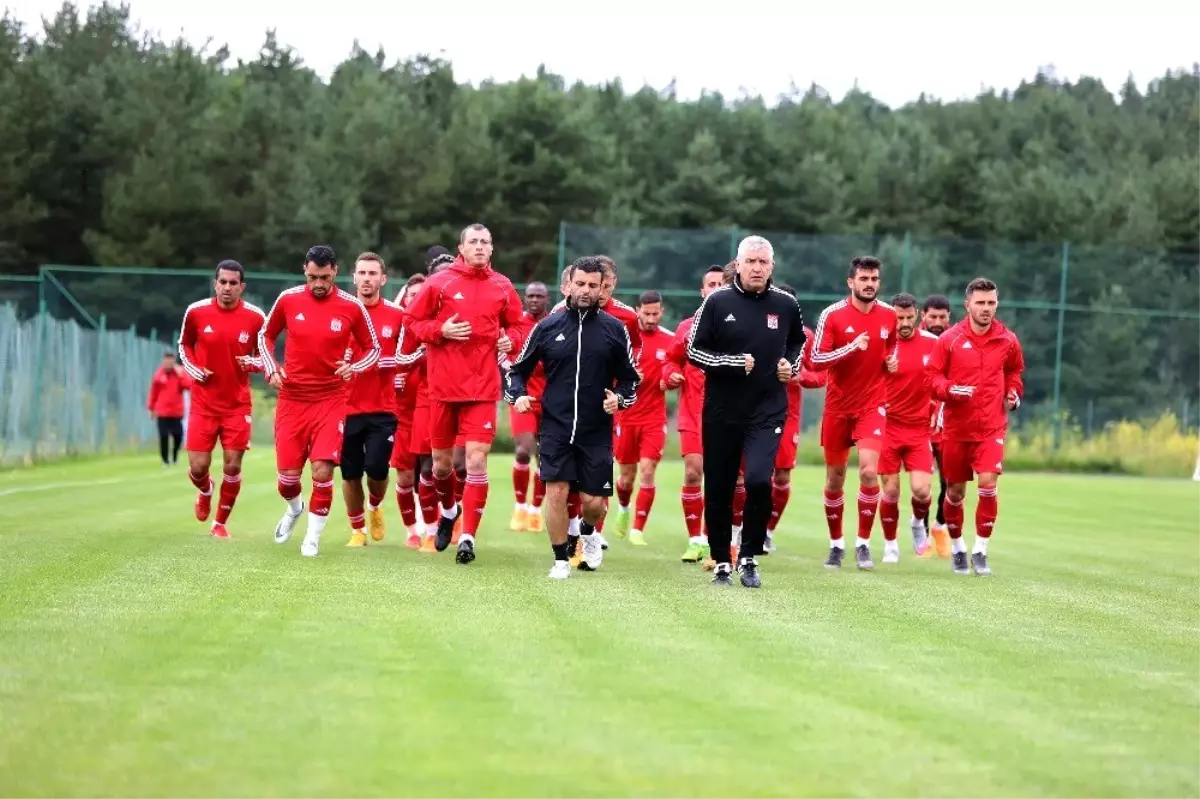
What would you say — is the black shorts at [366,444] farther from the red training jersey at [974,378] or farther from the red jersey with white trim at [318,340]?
the red training jersey at [974,378]

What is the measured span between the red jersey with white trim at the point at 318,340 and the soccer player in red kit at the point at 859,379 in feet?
12.2

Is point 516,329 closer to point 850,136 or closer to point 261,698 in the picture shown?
point 261,698

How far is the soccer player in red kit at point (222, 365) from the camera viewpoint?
54.1 feet

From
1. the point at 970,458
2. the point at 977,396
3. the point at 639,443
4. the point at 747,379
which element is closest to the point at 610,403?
the point at 747,379

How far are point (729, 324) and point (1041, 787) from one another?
730 centimetres

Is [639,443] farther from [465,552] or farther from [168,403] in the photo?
[168,403]

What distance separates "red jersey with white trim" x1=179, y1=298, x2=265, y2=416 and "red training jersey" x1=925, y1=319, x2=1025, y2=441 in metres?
5.73

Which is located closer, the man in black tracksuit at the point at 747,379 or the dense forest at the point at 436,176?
the man in black tracksuit at the point at 747,379

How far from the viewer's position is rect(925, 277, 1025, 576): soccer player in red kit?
1577 centimetres

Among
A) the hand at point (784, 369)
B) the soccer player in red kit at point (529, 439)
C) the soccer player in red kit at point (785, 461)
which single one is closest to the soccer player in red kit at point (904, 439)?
the soccer player in red kit at point (785, 461)

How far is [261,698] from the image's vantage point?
7711mm

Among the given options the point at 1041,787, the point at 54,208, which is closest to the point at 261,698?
the point at 1041,787

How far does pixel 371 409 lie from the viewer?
16203 mm

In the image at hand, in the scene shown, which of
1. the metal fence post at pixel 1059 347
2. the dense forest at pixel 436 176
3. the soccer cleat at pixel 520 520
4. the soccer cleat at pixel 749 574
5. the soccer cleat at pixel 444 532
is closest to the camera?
the soccer cleat at pixel 749 574
